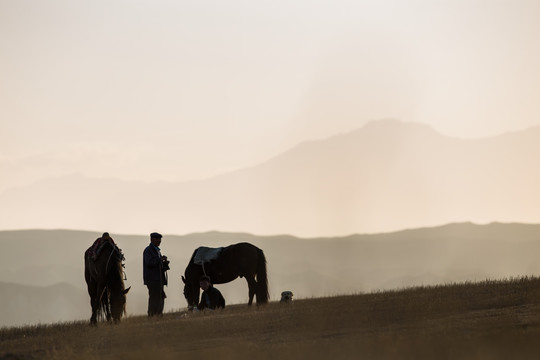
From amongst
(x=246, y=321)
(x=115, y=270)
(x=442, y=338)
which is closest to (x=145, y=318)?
(x=115, y=270)

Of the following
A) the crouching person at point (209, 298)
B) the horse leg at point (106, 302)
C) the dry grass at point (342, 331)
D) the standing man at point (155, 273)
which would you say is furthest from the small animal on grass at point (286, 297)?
the horse leg at point (106, 302)

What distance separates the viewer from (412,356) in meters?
22.4

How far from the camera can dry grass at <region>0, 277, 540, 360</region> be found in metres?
23.1

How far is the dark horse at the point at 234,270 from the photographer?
38594mm

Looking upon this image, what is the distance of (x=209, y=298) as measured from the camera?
3572 centimetres

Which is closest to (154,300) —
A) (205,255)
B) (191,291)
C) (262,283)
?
(262,283)

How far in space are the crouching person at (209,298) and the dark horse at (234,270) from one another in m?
2.53

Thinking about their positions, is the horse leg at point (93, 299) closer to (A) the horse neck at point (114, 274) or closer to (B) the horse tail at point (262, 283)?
(A) the horse neck at point (114, 274)

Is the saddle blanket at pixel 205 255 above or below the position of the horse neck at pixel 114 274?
above

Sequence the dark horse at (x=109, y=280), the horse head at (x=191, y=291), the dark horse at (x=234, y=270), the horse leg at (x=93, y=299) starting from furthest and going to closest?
the horse head at (x=191, y=291) → the dark horse at (x=234, y=270) → the dark horse at (x=109, y=280) → the horse leg at (x=93, y=299)

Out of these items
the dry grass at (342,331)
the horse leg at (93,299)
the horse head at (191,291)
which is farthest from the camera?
the horse head at (191,291)

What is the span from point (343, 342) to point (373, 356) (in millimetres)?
1752

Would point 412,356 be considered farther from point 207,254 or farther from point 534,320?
point 207,254

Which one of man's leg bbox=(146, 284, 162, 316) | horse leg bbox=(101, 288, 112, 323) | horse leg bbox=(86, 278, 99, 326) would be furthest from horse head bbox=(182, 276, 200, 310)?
horse leg bbox=(101, 288, 112, 323)
